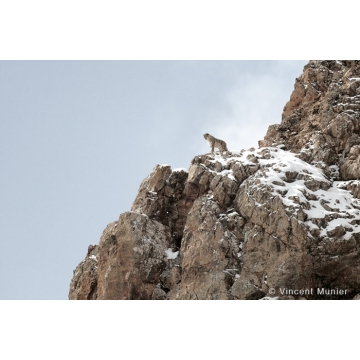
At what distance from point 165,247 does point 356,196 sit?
39.0 feet

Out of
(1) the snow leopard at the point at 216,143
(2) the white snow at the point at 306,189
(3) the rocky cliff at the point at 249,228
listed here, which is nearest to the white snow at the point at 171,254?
(3) the rocky cliff at the point at 249,228

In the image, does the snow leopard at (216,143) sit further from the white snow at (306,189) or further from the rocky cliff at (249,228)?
the white snow at (306,189)

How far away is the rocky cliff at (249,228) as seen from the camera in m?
31.8

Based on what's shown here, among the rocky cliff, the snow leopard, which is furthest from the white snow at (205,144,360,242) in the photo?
the snow leopard

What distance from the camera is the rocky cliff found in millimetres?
31766

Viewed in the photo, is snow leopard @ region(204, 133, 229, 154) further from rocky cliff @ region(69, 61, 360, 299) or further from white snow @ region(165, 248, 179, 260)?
white snow @ region(165, 248, 179, 260)

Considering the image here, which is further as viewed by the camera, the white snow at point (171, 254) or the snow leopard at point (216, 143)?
the snow leopard at point (216, 143)

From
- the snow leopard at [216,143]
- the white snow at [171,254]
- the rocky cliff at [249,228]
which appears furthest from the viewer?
the snow leopard at [216,143]

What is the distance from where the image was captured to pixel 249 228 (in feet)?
110

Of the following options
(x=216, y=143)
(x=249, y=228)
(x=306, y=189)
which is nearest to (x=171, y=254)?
(x=249, y=228)

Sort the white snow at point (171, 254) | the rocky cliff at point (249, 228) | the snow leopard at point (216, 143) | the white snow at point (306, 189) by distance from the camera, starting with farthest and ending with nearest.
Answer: the snow leopard at point (216, 143)
the white snow at point (171, 254)
the white snow at point (306, 189)
the rocky cliff at point (249, 228)

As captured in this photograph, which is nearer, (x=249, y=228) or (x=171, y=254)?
(x=249, y=228)

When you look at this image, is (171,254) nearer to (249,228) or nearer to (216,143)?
(249,228)

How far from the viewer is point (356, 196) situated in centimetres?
3478
